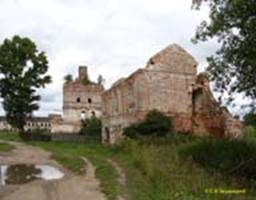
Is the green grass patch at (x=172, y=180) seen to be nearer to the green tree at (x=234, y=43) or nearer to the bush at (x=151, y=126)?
the green tree at (x=234, y=43)

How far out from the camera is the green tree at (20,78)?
Answer: 56875 mm

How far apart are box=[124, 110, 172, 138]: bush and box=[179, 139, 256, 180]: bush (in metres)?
15.4

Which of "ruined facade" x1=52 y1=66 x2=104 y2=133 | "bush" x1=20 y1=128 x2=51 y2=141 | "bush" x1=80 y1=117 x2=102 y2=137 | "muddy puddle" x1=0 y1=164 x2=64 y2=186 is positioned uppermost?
"ruined facade" x1=52 y1=66 x2=104 y2=133

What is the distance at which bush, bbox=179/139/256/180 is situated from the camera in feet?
67.2

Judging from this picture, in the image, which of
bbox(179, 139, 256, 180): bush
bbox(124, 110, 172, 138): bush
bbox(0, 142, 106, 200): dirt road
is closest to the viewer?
bbox(0, 142, 106, 200): dirt road

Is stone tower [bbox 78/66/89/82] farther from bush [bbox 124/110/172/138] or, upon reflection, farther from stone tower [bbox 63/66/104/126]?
bush [bbox 124/110/172/138]

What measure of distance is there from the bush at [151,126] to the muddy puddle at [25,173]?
1439 cm

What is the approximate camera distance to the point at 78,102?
8081 cm

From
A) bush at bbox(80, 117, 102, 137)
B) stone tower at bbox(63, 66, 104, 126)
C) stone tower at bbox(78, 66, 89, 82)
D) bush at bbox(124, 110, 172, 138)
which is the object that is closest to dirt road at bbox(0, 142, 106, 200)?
bush at bbox(124, 110, 172, 138)

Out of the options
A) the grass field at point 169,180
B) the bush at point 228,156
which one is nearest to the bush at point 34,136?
the grass field at point 169,180

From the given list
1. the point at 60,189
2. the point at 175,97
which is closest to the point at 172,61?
the point at 175,97

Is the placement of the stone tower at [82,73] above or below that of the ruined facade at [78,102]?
above

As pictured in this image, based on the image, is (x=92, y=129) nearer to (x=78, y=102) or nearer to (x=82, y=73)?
(x=78, y=102)

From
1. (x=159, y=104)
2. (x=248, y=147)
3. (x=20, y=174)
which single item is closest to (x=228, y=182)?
(x=248, y=147)
